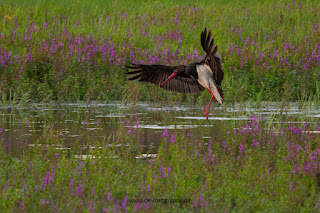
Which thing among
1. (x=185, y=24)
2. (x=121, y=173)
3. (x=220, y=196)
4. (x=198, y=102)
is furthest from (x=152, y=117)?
(x=185, y=24)

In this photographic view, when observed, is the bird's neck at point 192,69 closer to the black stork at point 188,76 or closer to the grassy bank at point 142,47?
the black stork at point 188,76

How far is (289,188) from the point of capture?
Answer: 5547 millimetres

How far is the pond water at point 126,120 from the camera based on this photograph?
8.86 metres

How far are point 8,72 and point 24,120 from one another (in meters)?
3.07

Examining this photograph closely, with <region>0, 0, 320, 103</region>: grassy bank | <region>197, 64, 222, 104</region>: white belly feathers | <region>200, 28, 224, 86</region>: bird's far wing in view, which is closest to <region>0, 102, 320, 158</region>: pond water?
<region>0, 0, 320, 103</region>: grassy bank

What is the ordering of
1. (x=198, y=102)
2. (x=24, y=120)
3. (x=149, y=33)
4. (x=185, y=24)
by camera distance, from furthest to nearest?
1. (x=185, y=24)
2. (x=149, y=33)
3. (x=198, y=102)
4. (x=24, y=120)

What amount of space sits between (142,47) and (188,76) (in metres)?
6.24

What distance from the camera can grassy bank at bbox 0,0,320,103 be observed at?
13.5 meters

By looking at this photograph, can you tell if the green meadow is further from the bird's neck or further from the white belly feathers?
the bird's neck

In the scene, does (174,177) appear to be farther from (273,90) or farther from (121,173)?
(273,90)

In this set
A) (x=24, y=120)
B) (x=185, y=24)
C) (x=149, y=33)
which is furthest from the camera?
(x=185, y=24)

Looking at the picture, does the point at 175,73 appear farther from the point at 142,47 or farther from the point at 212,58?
the point at 142,47

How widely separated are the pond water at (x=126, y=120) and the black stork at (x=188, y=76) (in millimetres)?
594

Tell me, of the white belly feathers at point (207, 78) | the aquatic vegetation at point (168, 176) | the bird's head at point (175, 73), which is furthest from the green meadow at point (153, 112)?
the bird's head at point (175, 73)
